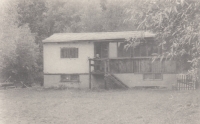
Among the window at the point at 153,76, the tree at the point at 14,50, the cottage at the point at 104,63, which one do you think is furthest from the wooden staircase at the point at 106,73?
the tree at the point at 14,50

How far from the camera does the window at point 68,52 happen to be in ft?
82.2

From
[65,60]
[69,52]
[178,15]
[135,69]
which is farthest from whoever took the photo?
[65,60]

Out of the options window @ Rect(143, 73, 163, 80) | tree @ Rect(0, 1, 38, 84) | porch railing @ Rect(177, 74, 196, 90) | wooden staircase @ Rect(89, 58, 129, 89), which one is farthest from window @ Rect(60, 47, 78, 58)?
porch railing @ Rect(177, 74, 196, 90)

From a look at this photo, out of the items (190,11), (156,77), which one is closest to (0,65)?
(156,77)

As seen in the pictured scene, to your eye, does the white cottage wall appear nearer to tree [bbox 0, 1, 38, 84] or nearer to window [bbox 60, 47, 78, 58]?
window [bbox 60, 47, 78, 58]

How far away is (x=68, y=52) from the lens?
2514cm

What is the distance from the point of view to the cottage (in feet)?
75.2

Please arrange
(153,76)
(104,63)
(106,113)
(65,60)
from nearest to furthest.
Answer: (106,113) → (104,63) → (153,76) → (65,60)

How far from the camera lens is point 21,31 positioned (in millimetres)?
34250

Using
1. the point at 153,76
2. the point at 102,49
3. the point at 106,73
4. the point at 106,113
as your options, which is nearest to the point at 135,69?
the point at 153,76

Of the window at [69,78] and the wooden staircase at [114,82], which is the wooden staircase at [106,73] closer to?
the wooden staircase at [114,82]

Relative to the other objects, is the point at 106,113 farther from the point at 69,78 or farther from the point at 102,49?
the point at 102,49

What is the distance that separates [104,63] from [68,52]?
391 centimetres

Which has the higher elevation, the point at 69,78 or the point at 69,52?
the point at 69,52
